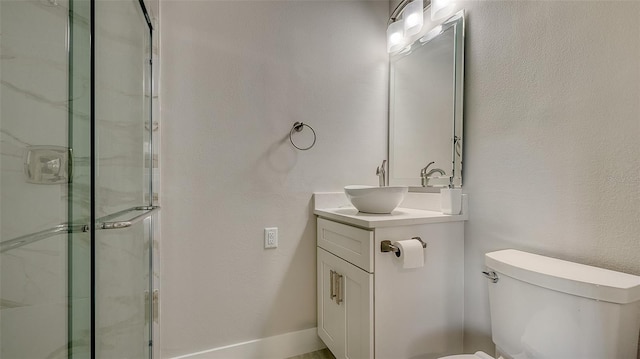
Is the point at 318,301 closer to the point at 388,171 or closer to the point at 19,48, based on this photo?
the point at 388,171

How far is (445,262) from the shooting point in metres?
1.35

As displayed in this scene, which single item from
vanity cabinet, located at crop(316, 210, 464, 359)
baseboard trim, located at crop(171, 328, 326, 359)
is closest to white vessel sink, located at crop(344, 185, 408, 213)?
vanity cabinet, located at crop(316, 210, 464, 359)

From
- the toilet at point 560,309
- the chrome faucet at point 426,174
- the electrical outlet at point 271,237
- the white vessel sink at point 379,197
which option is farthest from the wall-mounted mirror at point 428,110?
the electrical outlet at point 271,237

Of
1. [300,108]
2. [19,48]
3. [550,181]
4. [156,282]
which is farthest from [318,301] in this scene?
Result: [19,48]

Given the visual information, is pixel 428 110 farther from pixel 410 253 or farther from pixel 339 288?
pixel 339 288

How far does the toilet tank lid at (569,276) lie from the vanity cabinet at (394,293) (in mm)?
309

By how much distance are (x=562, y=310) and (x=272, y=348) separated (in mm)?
1386

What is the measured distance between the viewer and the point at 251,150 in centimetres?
159

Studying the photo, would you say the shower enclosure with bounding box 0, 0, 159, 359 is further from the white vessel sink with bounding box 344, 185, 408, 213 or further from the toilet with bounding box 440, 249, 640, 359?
the toilet with bounding box 440, 249, 640, 359

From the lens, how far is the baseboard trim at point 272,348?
1.52m

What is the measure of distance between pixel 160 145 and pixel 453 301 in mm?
1612

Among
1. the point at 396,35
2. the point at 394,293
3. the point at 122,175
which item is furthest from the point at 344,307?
the point at 396,35

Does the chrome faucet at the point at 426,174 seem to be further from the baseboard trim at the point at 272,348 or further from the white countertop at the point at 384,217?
the baseboard trim at the point at 272,348

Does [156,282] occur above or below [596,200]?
below
